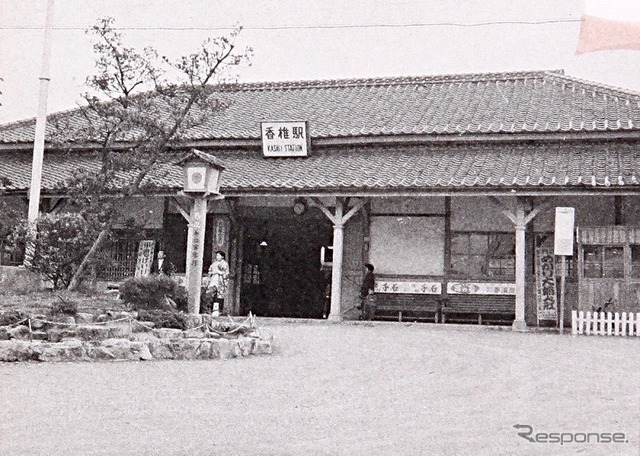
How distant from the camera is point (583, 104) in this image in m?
17.7

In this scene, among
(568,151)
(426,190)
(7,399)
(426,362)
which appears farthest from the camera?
(568,151)

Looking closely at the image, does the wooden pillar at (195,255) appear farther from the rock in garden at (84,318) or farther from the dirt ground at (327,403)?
the dirt ground at (327,403)

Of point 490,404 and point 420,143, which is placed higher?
point 420,143

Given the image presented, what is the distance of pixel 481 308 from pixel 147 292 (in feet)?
25.4

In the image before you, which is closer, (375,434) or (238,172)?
(375,434)

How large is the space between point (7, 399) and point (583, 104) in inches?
595

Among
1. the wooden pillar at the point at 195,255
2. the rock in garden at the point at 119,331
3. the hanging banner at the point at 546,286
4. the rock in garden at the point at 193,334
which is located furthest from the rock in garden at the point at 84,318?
the hanging banner at the point at 546,286

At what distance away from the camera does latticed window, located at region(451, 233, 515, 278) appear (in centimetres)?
1605

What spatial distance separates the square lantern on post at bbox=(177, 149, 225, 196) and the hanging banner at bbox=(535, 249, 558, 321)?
24.1 ft

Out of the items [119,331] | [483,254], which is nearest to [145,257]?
[483,254]

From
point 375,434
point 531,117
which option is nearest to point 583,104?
point 531,117

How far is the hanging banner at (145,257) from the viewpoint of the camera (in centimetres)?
1750

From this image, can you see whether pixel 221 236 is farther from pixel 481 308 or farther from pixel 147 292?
pixel 147 292

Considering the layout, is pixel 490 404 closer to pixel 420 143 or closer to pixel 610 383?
→ pixel 610 383
